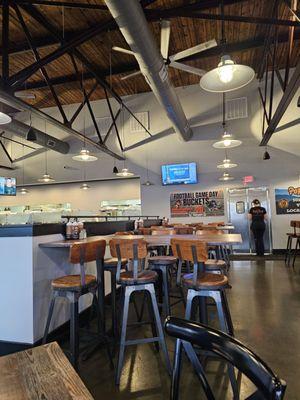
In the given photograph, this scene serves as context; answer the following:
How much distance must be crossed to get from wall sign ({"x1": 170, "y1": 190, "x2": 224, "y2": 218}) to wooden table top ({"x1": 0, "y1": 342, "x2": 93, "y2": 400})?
29.3ft

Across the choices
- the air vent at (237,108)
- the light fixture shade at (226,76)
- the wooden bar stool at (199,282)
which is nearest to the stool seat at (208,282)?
the wooden bar stool at (199,282)

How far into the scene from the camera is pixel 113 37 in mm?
5859

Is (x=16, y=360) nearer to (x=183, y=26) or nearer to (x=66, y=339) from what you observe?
(x=66, y=339)

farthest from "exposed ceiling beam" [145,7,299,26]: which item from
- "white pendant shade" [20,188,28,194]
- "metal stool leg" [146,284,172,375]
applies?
"white pendant shade" [20,188,28,194]

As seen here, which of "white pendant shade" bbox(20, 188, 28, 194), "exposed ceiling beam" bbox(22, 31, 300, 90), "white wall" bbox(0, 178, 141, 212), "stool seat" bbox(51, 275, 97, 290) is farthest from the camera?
"white pendant shade" bbox(20, 188, 28, 194)

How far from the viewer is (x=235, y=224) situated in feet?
30.0

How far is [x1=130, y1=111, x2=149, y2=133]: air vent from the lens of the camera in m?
9.66

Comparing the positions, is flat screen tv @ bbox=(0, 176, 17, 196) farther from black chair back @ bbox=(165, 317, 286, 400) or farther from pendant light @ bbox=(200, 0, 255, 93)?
black chair back @ bbox=(165, 317, 286, 400)

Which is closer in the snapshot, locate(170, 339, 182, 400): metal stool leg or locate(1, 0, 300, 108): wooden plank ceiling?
locate(170, 339, 182, 400): metal stool leg

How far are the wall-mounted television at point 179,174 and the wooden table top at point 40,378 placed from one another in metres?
8.86

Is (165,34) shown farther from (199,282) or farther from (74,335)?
(74,335)

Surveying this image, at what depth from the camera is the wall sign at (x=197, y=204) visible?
9328mm

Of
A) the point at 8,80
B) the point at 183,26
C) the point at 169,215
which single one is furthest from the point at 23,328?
the point at 169,215

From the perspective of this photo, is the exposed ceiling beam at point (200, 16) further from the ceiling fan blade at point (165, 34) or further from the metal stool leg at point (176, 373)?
the metal stool leg at point (176, 373)
